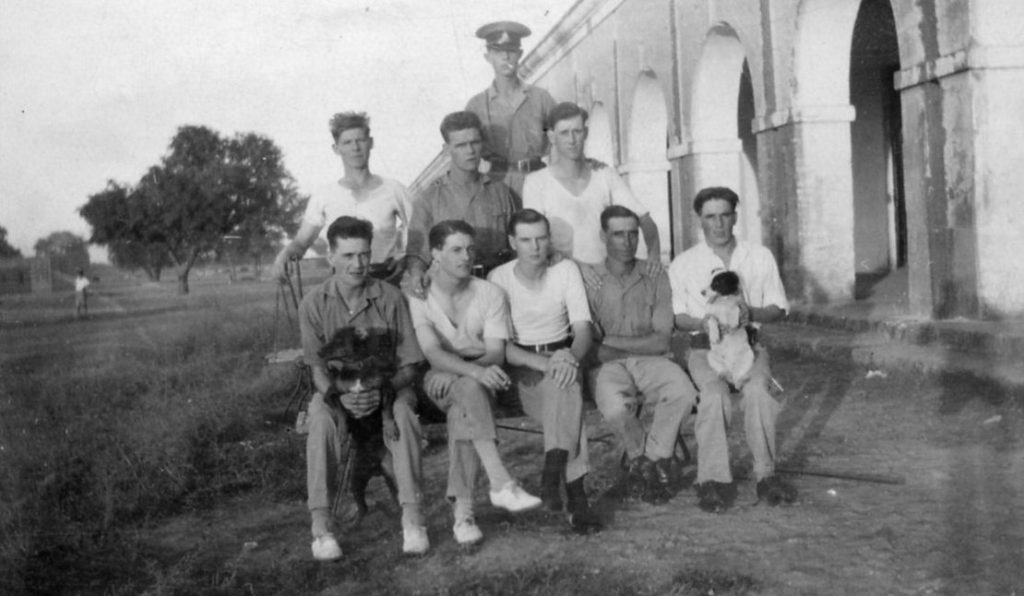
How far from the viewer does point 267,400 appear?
28.4ft

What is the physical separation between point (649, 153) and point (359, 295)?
42.1 feet

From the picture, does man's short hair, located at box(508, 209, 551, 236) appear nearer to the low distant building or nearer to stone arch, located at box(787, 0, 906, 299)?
stone arch, located at box(787, 0, 906, 299)

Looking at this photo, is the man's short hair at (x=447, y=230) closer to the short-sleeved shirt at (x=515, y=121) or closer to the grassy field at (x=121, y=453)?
the short-sleeved shirt at (x=515, y=121)

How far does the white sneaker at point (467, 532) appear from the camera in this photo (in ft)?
13.2

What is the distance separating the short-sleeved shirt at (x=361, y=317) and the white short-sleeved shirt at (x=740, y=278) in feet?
4.45

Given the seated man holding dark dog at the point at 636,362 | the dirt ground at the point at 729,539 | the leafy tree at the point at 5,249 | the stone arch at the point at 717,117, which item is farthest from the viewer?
the leafy tree at the point at 5,249

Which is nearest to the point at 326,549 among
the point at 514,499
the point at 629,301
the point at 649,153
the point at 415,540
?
the point at 415,540

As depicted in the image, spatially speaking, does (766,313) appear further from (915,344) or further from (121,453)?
(121,453)

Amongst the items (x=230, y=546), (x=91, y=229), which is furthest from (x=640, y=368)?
(x=91, y=229)

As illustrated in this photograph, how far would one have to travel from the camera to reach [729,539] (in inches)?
156

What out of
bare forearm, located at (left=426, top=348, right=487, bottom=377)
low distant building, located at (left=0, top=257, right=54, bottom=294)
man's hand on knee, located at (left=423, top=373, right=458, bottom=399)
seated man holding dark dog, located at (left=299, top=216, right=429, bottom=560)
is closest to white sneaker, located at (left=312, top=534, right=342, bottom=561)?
seated man holding dark dog, located at (left=299, top=216, right=429, bottom=560)

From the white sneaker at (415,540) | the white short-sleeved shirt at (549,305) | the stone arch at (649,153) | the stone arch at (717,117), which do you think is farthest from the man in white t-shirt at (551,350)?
the stone arch at (649,153)

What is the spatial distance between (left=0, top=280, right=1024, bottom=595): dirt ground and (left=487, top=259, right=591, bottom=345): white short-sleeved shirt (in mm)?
841

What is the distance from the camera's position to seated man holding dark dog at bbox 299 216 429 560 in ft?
13.3
